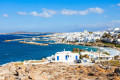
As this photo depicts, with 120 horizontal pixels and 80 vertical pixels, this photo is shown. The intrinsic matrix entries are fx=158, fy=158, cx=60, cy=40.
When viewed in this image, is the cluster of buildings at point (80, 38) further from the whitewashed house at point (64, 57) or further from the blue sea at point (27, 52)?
the whitewashed house at point (64, 57)

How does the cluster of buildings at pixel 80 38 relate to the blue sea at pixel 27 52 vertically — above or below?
above

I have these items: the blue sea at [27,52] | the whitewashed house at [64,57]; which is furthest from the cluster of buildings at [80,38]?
the whitewashed house at [64,57]

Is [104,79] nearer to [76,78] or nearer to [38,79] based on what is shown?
[76,78]

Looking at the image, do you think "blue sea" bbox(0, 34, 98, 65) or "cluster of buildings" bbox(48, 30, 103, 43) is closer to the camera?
"blue sea" bbox(0, 34, 98, 65)

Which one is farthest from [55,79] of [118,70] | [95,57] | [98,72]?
[95,57]

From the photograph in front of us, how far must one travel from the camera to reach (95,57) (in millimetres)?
30172

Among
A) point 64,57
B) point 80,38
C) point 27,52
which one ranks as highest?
point 80,38

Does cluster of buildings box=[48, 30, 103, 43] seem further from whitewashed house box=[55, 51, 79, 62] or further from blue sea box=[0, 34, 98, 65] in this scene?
whitewashed house box=[55, 51, 79, 62]

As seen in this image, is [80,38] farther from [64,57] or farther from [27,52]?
[64,57]

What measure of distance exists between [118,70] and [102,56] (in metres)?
13.6

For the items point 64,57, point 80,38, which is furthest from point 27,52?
point 80,38

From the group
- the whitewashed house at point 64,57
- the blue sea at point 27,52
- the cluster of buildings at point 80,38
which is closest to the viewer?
the whitewashed house at point 64,57

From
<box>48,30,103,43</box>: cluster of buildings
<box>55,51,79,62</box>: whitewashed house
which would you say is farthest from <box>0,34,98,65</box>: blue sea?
<box>48,30,103,43</box>: cluster of buildings

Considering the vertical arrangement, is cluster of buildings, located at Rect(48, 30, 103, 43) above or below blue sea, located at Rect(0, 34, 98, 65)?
above
